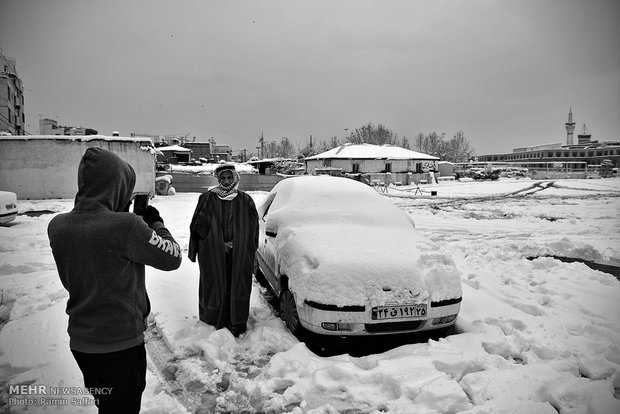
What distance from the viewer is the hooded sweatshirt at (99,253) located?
1.82 meters

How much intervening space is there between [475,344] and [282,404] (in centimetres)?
213

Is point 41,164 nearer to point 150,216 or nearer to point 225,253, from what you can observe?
point 225,253

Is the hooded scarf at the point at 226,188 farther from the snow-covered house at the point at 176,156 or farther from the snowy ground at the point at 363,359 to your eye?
the snow-covered house at the point at 176,156

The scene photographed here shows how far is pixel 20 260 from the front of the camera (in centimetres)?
696

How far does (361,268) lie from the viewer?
12.9 ft

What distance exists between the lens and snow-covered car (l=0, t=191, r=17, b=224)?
398 inches

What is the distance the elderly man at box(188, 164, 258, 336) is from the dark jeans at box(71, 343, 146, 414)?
2.29 m

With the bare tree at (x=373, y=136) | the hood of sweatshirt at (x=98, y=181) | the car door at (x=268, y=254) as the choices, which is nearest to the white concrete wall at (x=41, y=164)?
the car door at (x=268, y=254)

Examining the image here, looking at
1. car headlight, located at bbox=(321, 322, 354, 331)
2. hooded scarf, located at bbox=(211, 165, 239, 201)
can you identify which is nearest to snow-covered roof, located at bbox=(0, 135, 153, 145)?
hooded scarf, located at bbox=(211, 165, 239, 201)

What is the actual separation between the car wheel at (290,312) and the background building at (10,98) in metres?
51.0

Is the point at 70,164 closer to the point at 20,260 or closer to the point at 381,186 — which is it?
the point at 20,260

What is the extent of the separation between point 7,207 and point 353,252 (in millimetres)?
10336

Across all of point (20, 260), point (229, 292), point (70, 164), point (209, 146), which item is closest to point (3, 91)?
point (209, 146)

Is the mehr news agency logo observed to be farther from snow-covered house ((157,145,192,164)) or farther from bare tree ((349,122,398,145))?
bare tree ((349,122,398,145))
